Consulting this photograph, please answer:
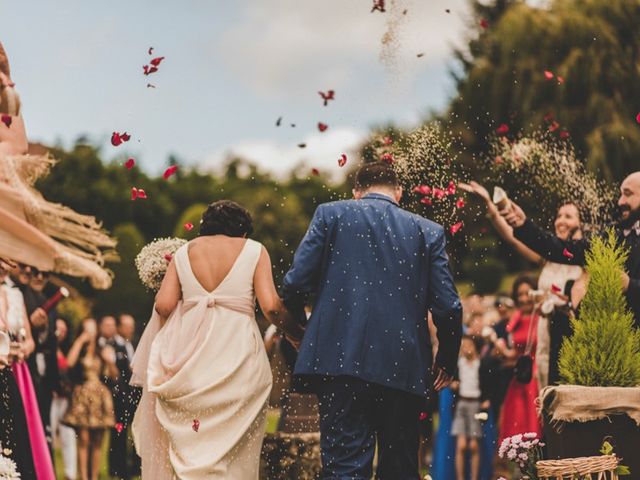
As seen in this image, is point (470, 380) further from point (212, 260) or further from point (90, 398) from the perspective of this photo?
point (212, 260)

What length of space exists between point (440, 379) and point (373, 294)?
0.71 meters

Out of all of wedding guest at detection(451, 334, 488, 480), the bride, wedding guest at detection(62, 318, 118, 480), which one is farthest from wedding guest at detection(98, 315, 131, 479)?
the bride

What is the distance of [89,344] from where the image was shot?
13125mm

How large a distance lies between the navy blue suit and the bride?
1.93 ft

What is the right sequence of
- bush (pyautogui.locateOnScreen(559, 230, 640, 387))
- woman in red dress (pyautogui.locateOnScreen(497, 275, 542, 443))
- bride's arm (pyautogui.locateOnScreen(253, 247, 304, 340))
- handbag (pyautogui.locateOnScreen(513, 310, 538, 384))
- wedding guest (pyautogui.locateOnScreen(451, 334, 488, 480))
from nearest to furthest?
bush (pyautogui.locateOnScreen(559, 230, 640, 387)) → bride's arm (pyautogui.locateOnScreen(253, 247, 304, 340)) → handbag (pyautogui.locateOnScreen(513, 310, 538, 384)) → woman in red dress (pyautogui.locateOnScreen(497, 275, 542, 443)) → wedding guest (pyautogui.locateOnScreen(451, 334, 488, 480))

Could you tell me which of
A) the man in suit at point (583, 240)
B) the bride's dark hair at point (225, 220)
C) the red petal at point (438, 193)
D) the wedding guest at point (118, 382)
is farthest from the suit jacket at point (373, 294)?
the wedding guest at point (118, 382)

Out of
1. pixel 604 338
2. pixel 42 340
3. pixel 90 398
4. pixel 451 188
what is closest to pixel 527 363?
pixel 451 188

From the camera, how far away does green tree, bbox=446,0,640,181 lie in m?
22.0

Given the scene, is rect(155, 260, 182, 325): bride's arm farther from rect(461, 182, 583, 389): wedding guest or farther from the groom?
rect(461, 182, 583, 389): wedding guest

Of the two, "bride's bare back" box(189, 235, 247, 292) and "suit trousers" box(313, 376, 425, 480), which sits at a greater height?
"bride's bare back" box(189, 235, 247, 292)

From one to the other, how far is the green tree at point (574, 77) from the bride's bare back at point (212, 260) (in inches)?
580

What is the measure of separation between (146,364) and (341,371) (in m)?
1.70

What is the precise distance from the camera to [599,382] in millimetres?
6438

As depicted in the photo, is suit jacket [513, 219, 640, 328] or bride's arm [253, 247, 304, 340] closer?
bride's arm [253, 247, 304, 340]
